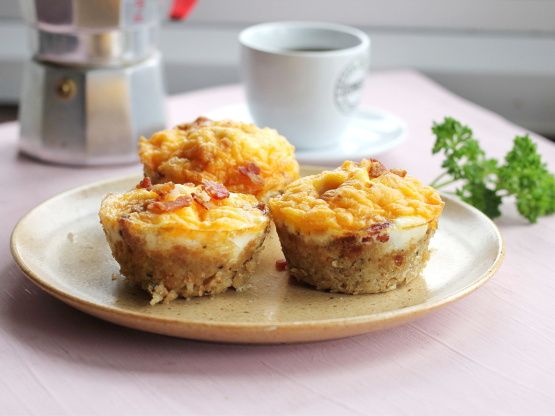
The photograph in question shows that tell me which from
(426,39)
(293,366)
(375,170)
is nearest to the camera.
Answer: (293,366)

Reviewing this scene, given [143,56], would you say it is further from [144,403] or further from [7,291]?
[144,403]

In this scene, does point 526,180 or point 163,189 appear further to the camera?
point 526,180

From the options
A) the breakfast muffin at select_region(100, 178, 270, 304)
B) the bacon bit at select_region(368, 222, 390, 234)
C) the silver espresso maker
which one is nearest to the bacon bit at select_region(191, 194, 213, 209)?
the breakfast muffin at select_region(100, 178, 270, 304)

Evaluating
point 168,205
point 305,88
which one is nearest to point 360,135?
point 305,88

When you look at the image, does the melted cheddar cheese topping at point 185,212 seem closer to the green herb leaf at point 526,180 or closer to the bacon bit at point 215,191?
the bacon bit at point 215,191

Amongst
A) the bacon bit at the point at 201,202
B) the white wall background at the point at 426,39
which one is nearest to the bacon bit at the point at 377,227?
the bacon bit at the point at 201,202

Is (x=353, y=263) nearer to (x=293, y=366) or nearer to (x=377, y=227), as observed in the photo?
(x=377, y=227)

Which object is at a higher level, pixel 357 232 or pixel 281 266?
pixel 357 232
